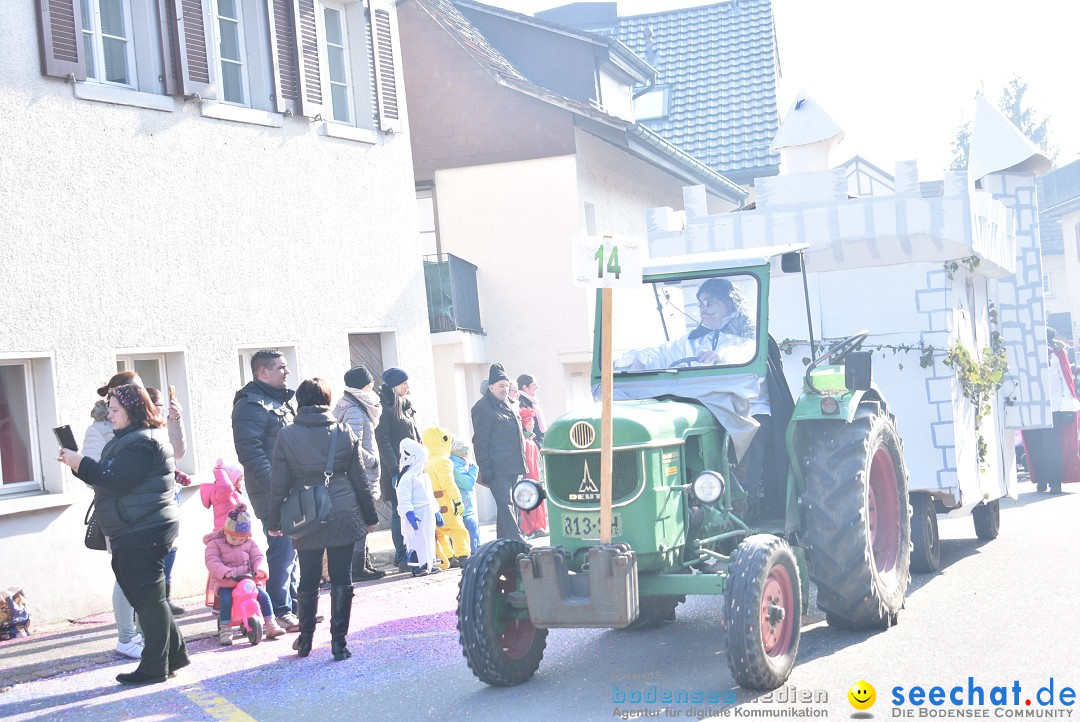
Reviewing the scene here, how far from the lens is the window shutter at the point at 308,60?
14.0 metres

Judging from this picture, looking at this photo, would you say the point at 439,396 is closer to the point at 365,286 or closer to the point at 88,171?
the point at 365,286

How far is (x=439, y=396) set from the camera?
20.2 meters

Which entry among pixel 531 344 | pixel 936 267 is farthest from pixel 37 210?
pixel 531 344

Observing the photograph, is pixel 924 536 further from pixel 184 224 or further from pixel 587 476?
pixel 184 224

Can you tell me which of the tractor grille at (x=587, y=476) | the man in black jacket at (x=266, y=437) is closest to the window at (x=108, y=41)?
the man in black jacket at (x=266, y=437)

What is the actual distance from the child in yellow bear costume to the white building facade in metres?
1.90

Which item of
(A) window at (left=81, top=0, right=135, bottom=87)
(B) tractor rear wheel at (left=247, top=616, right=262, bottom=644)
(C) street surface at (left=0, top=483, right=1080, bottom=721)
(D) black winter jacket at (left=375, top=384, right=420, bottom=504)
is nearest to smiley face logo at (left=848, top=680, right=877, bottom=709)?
(C) street surface at (left=0, top=483, right=1080, bottom=721)

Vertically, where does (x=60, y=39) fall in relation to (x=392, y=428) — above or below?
above

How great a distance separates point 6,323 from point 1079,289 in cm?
4796

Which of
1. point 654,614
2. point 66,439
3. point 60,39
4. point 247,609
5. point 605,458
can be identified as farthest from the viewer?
point 60,39

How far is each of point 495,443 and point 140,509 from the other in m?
5.91

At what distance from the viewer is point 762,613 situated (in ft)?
22.2

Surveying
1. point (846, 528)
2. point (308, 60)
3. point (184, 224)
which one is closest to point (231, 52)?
point (308, 60)

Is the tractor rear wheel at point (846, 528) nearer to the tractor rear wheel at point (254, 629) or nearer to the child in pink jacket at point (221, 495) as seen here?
the tractor rear wheel at point (254, 629)
